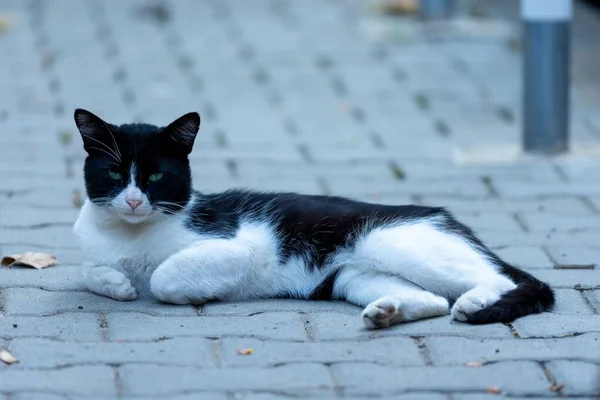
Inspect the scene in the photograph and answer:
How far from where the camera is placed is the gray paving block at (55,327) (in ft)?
11.7

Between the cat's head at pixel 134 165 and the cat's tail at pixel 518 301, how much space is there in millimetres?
1237

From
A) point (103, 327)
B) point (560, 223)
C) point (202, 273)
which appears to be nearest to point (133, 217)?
point (202, 273)

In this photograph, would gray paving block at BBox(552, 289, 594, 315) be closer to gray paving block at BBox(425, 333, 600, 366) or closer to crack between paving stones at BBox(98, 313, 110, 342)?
gray paving block at BBox(425, 333, 600, 366)

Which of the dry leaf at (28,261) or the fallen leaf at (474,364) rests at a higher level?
the fallen leaf at (474,364)

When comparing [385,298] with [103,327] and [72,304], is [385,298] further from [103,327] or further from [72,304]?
[72,304]

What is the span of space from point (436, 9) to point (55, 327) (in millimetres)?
7263

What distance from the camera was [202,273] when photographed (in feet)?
12.6

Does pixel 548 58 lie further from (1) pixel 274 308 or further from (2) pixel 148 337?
(2) pixel 148 337

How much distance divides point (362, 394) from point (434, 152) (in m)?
3.80

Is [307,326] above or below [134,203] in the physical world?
below

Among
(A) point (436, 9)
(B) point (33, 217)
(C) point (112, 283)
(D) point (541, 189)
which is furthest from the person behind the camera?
(A) point (436, 9)

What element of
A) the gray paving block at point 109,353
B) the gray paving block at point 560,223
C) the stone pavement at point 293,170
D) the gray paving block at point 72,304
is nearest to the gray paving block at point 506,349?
the stone pavement at point 293,170

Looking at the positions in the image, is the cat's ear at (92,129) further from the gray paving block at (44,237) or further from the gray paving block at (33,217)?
the gray paving block at (33,217)

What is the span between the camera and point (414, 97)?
7965 millimetres
